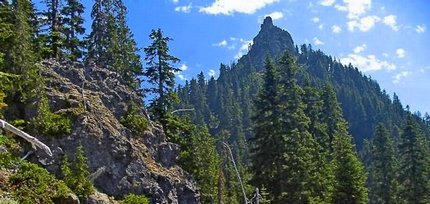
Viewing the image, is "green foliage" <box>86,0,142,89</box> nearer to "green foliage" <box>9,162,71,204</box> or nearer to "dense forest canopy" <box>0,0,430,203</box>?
"dense forest canopy" <box>0,0,430,203</box>

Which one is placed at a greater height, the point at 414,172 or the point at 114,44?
the point at 114,44

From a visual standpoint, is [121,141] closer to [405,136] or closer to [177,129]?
[177,129]

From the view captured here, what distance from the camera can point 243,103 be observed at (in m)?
186

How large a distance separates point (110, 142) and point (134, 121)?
12.9ft

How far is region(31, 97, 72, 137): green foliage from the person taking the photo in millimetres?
31078

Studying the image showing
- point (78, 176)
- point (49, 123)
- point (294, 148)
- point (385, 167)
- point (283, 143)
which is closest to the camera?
point (78, 176)

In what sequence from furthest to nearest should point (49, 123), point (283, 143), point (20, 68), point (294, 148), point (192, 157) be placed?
point (192, 157) < point (283, 143) < point (294, 148) < point (49, 123) < point (20, 68)

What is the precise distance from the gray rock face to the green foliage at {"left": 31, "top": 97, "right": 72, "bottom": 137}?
18.9 inches

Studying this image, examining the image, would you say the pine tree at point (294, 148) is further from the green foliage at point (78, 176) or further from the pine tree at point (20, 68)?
the pine tree at point (20, 68)

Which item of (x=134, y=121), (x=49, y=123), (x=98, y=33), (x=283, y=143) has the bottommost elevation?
(x=283, y=143)

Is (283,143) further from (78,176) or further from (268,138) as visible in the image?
(78,176)

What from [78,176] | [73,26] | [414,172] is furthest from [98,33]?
[414,172]

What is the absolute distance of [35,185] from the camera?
25.7 metres

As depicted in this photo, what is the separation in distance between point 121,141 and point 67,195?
8.29m
